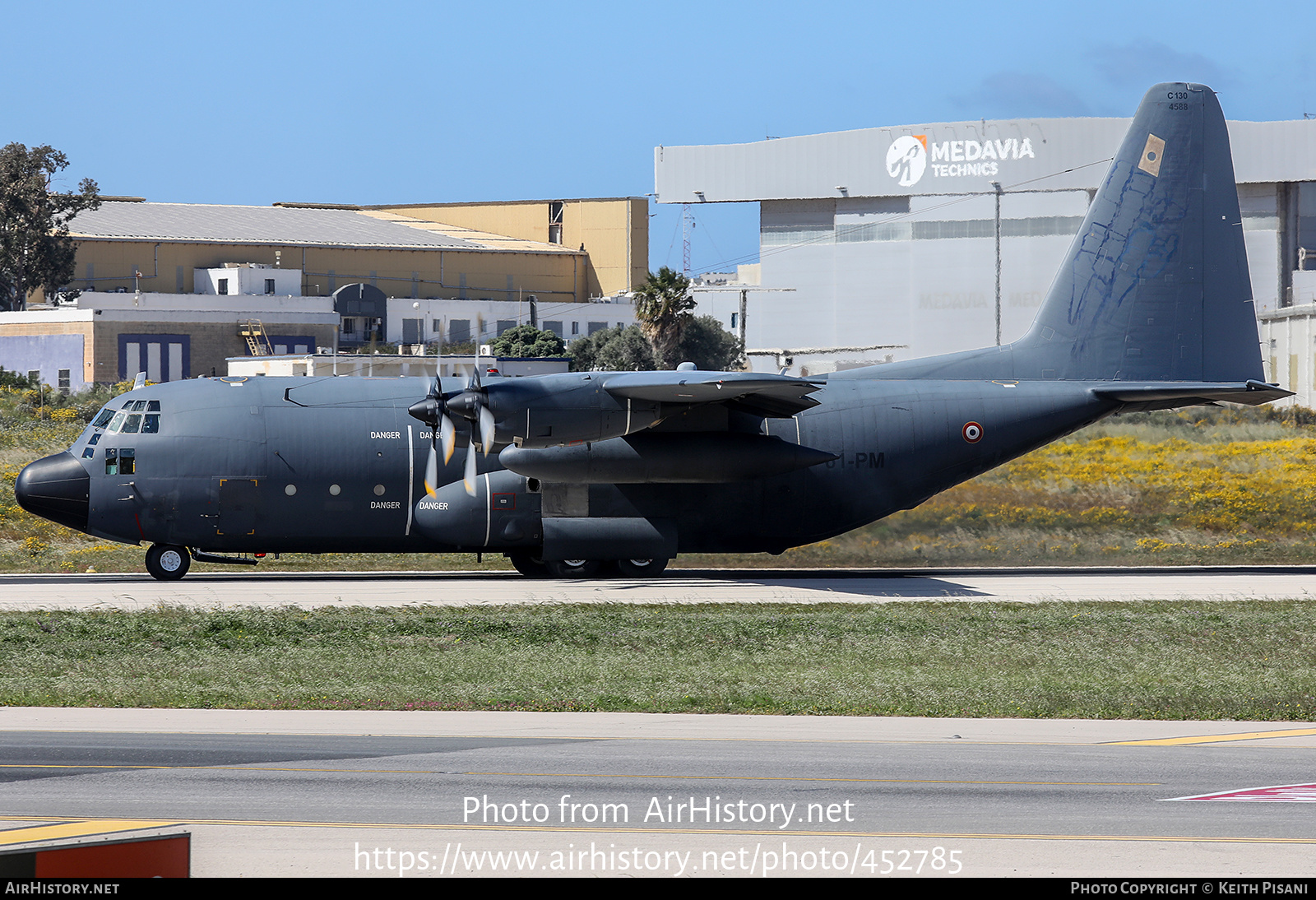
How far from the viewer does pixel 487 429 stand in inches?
971

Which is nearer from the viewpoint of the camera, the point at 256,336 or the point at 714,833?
the point at 714,833

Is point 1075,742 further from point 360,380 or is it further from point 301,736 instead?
point 360,380

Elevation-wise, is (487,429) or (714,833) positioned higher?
(487,429)

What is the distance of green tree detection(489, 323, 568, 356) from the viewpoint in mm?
84125

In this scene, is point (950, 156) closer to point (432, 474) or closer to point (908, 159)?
point (908, 159)

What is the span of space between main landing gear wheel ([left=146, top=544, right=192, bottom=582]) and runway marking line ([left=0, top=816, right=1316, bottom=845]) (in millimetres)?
18798

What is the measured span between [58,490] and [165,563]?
8.55 ft

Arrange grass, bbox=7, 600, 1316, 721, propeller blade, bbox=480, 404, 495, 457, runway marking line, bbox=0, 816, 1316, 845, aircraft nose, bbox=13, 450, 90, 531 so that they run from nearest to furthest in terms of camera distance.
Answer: runway marking line, bbox=0, 816, 1316, 845
grass, bbox=7, 600, 1316, 721
propeller blade, bbox=480, 404, 495, 457
aircraft nose, bbox=13, 450, 90, 531

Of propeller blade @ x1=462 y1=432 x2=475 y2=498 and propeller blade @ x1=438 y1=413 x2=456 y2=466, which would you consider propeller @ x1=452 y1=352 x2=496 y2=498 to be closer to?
propeller blade @ x1=438 y1=413 x2=456 y2=466

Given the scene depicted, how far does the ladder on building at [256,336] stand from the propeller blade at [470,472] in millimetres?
53589

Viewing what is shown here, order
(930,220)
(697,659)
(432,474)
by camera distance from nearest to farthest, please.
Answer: (697,659), (432,474), (930,220)

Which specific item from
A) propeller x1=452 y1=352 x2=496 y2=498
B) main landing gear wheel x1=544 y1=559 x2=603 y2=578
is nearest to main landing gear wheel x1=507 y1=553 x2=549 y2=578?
main landing gear wheel x1=544 y1=559 x2=603 y2=578

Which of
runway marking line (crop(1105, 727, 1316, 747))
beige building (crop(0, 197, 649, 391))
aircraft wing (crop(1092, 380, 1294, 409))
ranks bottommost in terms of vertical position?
runway marking line (crop(1105, 727, 1316, 747))

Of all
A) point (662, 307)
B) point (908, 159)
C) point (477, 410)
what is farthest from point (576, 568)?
point (908, 159)
